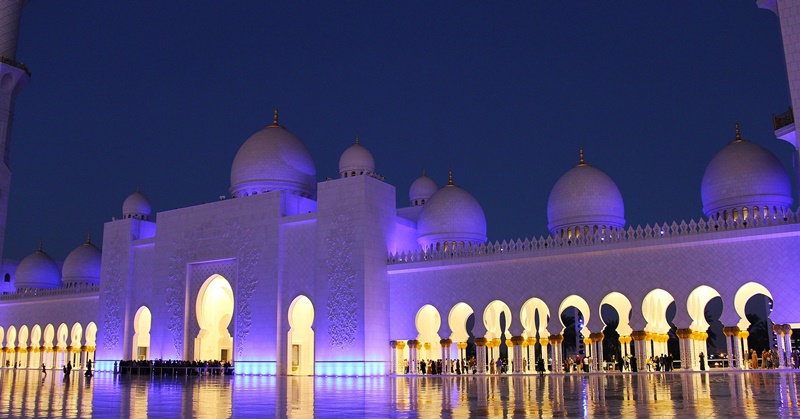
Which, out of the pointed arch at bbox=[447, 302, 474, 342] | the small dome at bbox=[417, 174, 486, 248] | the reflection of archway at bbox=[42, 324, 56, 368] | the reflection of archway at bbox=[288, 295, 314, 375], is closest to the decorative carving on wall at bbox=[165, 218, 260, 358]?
the reflection of archway at bbox=[288, 295, 314, 375]

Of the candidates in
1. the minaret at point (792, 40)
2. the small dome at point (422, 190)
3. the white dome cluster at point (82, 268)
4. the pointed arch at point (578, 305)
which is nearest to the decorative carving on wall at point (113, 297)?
the white dome cluster at point (82, 268)

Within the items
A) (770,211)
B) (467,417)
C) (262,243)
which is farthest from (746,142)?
(467,417)

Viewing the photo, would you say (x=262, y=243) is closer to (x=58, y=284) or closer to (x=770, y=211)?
(x=770, y=211)

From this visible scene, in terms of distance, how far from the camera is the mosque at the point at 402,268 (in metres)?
13.3

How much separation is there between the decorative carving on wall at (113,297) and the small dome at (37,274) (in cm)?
705

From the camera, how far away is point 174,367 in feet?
56.5

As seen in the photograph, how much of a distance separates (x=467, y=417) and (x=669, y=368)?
34.5 ft

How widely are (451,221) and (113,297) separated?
10071mm

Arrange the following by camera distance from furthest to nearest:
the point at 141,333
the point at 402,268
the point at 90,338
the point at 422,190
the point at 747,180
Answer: the point at 90,338, the point at 422,190, the point at 141,333, the point at 402,268, the point at 747,180

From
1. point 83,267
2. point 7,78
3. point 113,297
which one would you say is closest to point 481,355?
point 113,297

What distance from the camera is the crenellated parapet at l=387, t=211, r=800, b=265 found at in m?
12.9

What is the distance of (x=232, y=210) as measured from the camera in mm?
18281

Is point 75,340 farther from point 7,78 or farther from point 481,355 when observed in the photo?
point 481,355

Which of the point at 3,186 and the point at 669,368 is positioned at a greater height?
the point at 3,186
